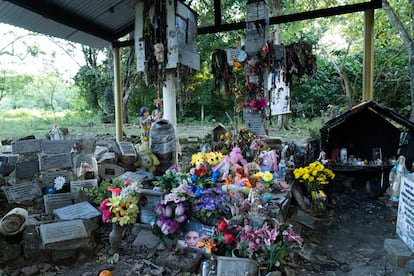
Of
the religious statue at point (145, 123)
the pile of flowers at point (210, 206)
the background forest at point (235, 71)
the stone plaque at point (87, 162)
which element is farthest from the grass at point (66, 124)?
the pile of flowers at point (210, 206)

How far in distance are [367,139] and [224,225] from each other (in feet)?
15.0

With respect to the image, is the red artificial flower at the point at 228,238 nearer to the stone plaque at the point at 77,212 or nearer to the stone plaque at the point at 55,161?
the stone plaque at the point at 77,212

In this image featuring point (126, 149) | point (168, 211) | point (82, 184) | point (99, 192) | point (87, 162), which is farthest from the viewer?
point (126, 149)

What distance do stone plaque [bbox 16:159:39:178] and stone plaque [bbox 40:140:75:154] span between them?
262 millimetres

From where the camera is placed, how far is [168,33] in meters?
6.35

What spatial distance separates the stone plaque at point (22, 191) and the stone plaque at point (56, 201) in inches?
16.0

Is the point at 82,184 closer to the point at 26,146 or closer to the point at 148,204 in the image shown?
the point at 26,146

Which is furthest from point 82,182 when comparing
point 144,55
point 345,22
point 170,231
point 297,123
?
point 345,22

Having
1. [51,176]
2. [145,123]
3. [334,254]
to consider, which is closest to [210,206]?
[334,254]

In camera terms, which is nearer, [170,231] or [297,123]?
[170,231]

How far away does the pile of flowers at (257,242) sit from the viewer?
297 cm

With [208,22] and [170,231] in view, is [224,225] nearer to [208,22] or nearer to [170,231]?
[170,231]

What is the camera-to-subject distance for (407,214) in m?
3.73

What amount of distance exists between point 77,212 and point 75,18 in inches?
179
